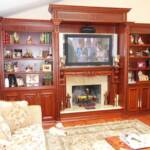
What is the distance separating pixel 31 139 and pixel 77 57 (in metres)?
2.56

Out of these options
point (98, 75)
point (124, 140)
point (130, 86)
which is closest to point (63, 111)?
point (98, 75)

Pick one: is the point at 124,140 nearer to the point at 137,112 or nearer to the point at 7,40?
the point at 137,112

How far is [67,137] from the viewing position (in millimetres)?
3791

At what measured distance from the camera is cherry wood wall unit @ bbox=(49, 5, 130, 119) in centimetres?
433

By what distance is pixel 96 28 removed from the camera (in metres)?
4.98

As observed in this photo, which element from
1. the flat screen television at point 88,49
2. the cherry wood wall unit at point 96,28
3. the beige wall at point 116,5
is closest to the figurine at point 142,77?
the cherry wood wall unit at point 96,28

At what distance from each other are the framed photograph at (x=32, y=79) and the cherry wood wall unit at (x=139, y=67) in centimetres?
221

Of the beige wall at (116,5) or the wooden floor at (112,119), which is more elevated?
the beige wall at (116,5)

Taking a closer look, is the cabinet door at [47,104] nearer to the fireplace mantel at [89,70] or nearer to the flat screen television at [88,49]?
the fireplace mantel at [89,70]

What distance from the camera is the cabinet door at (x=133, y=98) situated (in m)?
4.96

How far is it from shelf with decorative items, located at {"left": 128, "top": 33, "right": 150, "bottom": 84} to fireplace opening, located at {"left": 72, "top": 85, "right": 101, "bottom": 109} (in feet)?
2.93

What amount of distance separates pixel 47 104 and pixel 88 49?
Answer: 1.62 metres

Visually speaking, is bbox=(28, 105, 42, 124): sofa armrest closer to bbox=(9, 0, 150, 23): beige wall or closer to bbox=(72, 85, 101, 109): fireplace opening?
bbox=(72, 85, 101, 109): fireplace opening

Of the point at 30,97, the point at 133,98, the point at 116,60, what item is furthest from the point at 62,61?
the point at 133,98
